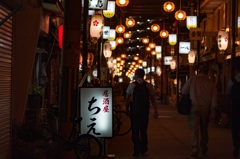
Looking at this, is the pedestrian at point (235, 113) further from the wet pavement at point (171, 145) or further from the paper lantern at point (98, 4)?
the paper lantern at point (98, 4)

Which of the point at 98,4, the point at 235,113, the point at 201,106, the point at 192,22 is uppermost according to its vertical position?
the point at 192,22

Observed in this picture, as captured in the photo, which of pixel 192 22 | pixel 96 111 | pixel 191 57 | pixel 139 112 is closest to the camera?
pixel 96 111

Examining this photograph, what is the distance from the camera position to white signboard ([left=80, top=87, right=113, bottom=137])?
1036 centimetres

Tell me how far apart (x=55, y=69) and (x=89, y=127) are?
10696mm

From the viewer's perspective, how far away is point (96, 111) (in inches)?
410

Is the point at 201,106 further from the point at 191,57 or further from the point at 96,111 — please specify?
the point at 191,57

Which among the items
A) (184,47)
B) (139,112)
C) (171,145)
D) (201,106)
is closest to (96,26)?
(171,145)

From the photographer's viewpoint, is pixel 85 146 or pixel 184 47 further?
pixel 184 47

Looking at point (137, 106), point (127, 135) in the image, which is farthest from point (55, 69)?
point (137, 106)

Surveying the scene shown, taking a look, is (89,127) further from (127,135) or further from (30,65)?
(127,135)

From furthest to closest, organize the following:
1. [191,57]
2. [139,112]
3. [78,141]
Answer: [191,57] → [139,112] → [78,141]

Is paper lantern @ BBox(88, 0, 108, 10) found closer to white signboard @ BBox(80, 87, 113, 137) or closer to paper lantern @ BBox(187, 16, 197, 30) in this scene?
white signboard @ BBox(80, 87, 113, 137)

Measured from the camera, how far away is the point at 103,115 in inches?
412

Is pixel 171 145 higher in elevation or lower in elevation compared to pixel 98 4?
lower
